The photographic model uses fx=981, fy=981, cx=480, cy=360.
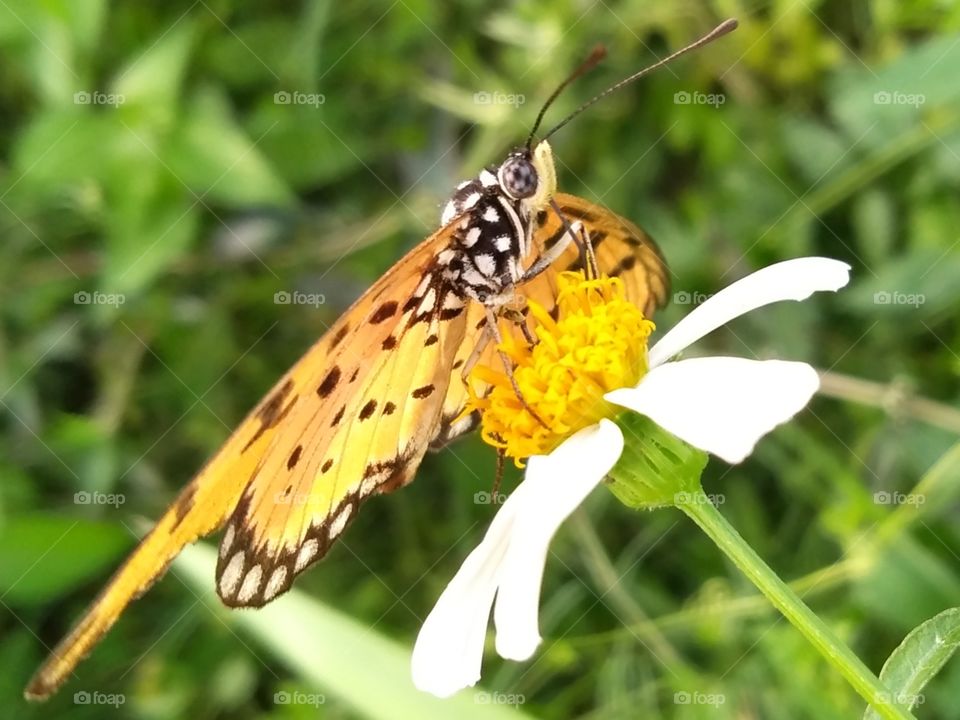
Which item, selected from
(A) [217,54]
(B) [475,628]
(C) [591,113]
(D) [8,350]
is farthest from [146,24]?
(B) [475,628]

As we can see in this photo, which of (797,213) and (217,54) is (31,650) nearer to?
(217,54)

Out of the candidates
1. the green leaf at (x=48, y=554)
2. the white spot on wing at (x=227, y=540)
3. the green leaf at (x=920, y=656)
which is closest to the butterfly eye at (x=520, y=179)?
the white spot on wing at (x=227, y=540)

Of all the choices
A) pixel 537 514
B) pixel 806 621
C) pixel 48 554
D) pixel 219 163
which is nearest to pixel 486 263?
pixel 537 514

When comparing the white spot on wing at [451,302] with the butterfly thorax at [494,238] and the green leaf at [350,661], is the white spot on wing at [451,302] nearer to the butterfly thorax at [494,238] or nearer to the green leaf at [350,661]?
the butterfly thorax at [494,238]

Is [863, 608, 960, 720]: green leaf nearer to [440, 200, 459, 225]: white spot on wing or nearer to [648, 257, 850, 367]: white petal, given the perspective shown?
[648, 257, 850, 367]: white petal

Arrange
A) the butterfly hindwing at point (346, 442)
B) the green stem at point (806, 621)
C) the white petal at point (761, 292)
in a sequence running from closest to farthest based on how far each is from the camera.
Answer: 1. the green stem at point (806, 621)
2. the white petal at point (761, 292)
3. the butterfly hindwing at point (346, 442)

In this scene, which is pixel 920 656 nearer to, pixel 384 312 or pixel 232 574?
pixel 384 312

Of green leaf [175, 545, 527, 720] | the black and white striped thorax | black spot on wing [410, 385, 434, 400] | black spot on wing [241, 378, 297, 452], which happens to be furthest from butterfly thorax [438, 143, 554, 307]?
green leaf [175, 545, 527, 720]

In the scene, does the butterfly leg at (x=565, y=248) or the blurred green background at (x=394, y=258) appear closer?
the butterfly leg at (x=565, y=248)
